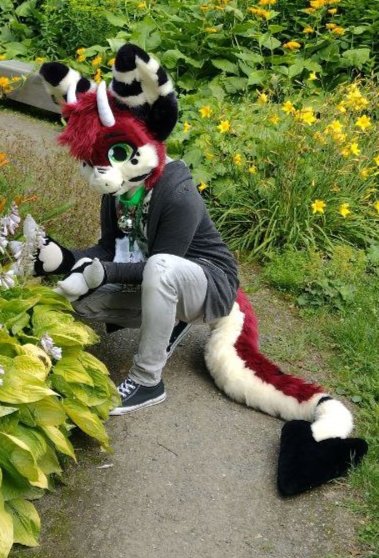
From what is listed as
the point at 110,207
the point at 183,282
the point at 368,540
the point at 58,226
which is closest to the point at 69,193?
A: the point at 58,226

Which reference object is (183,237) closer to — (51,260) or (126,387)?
(51,260)

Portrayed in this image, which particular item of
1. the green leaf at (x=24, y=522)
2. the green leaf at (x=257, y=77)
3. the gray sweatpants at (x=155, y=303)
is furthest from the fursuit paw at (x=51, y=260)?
the green leaf at (x=257, y=77)

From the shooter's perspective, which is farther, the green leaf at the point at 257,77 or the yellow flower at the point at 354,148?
the green leaf at the point at 257,77

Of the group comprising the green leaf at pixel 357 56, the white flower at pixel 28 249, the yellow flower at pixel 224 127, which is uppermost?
the white flower at pixel 28 249

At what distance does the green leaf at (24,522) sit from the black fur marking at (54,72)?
5.23 feet

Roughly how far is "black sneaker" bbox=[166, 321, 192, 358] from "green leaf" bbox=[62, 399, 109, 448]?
2.26ft

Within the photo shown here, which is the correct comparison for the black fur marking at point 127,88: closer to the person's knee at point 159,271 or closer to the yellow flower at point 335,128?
the person's knee at point 159,271

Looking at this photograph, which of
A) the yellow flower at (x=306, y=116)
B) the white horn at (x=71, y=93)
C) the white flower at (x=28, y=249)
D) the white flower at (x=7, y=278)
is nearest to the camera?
the white flower at (x=7, y=278)

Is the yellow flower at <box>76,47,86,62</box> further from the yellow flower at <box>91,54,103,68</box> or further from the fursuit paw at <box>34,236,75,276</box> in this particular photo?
the fursuit paw at <box>34,236,75,276</box>

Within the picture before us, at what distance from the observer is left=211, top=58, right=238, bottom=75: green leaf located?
637cm

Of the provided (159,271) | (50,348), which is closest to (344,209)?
(159,271)

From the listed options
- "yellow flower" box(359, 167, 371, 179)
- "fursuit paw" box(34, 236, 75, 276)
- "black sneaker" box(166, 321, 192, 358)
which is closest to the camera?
"fursuit paw" box(34, 236, 75, 276)

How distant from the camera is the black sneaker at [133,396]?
3.46 meters

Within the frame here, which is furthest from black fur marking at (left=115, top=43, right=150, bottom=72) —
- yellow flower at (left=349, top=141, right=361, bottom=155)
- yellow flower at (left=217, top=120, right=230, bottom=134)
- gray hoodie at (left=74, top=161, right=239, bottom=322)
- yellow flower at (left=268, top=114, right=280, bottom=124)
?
yellow flower at (left=268, top=114, right=280, bottom=124)
